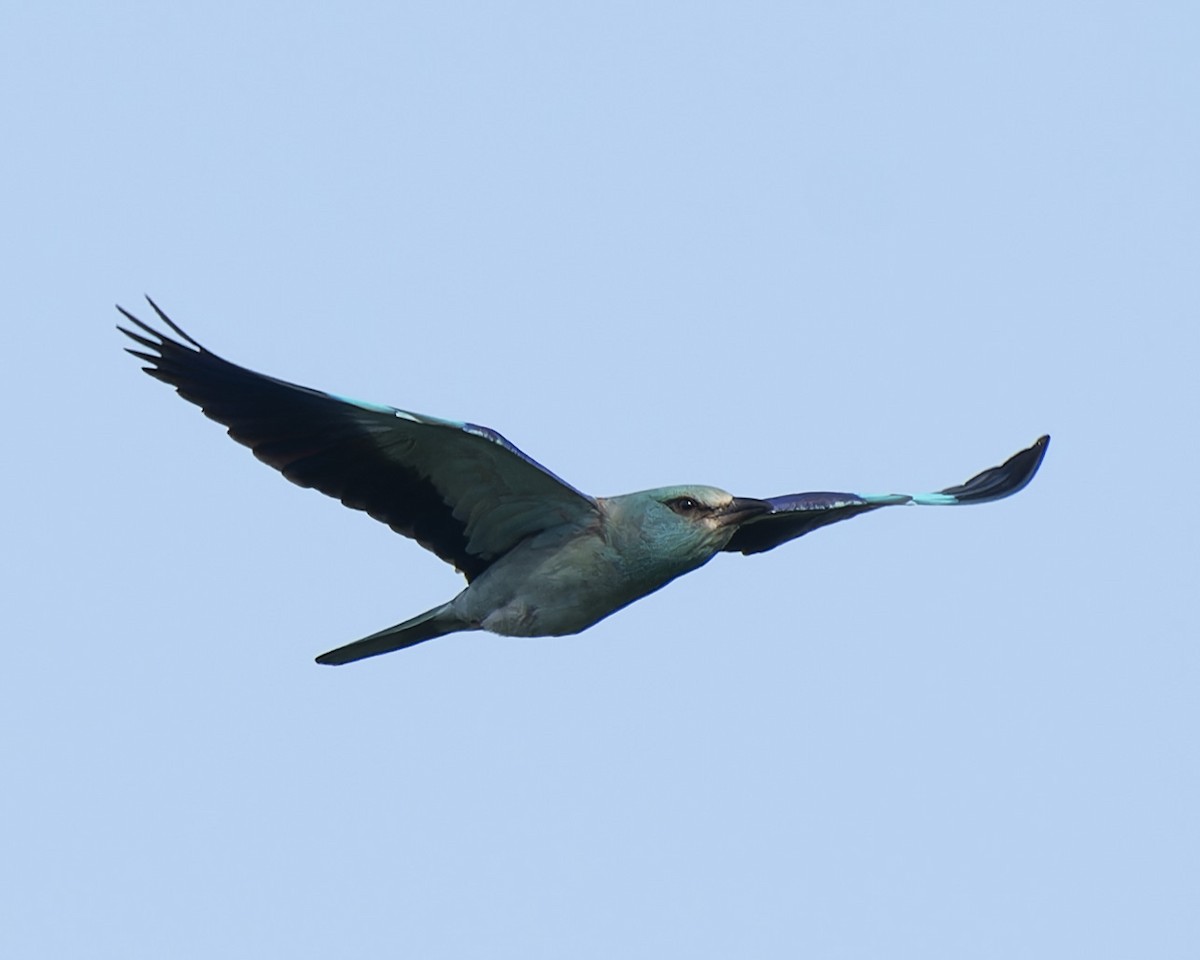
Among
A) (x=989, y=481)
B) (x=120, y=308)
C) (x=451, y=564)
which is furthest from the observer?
(x=989, y=481)

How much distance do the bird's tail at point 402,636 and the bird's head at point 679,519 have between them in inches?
44.3

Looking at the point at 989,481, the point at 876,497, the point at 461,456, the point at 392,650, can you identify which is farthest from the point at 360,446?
the point at 989,481

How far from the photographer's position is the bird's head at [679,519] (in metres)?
11.2

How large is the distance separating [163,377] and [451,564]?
6.20 ft

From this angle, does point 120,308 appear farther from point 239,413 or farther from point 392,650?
point 392,650

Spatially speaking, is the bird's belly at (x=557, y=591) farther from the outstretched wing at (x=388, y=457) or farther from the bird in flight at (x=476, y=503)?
the outstretched wing at (x=388, y=457)

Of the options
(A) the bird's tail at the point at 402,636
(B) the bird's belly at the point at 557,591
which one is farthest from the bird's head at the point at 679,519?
(A) the bird's tail at the point at 402,636

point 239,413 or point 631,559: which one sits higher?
point 239,413

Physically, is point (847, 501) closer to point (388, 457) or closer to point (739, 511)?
point (739, 511)

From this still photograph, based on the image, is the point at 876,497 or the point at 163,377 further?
the point at 876,497

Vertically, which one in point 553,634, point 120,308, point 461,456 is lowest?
point 553,634

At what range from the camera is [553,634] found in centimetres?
1140

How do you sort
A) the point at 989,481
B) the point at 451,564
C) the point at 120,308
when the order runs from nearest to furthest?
the point at 120,308 < the point at 451,564 < the point at 989,481

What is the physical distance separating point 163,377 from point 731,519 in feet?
9.78
